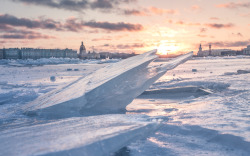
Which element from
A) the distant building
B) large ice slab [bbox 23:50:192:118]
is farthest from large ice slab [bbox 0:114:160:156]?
the distant building

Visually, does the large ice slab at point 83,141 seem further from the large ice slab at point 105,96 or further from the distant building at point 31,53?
the distant building at point 31,53

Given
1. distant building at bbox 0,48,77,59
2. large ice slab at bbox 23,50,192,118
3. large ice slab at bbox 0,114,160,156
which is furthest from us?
distant building at bbox 0,48,77,59

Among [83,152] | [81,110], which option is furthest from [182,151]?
[81,110]

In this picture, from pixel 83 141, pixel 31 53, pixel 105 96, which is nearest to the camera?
pixel 83 141

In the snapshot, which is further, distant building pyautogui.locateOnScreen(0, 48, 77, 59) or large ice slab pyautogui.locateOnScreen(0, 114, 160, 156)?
distant building pyautogui.locateOnScreen(0, 48, 77, 59)

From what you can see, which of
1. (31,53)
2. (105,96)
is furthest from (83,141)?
(31,53)

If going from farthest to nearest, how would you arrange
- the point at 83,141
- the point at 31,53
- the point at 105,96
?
the point at 31,53
the point at 105,96
the point at 83,141

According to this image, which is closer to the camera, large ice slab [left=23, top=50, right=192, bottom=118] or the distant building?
large ice slab [left=23, top=50, right=192, bottom=118]

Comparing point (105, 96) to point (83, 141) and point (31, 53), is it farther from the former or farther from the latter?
point (31, 53)

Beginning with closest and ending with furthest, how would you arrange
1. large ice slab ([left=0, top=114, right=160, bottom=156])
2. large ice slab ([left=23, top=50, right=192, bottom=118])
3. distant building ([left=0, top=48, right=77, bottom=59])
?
large ice slab ([left=0, top=114, right=160, bottom=156]) < large ice slab ([left=23, top=50, right=192, bottom=118]) < distant building ([left=0, top=48, right=77, bottom=59])

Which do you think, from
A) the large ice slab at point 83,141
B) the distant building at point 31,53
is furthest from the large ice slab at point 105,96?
the distant building at point 31,53

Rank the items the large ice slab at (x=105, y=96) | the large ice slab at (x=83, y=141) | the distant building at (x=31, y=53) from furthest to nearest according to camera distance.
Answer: the distant building at (x=31, y=53)
the large ice slab at (x=105, y=96)
the large ice slab at (x=83, y=141)

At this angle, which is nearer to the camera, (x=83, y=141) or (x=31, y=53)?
(x=83, y=141)

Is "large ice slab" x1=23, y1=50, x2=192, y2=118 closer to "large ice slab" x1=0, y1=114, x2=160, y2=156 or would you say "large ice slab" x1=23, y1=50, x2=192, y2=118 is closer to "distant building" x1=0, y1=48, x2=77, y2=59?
"large ice slab" x1=0, y1=114, x2=160, y2=156
